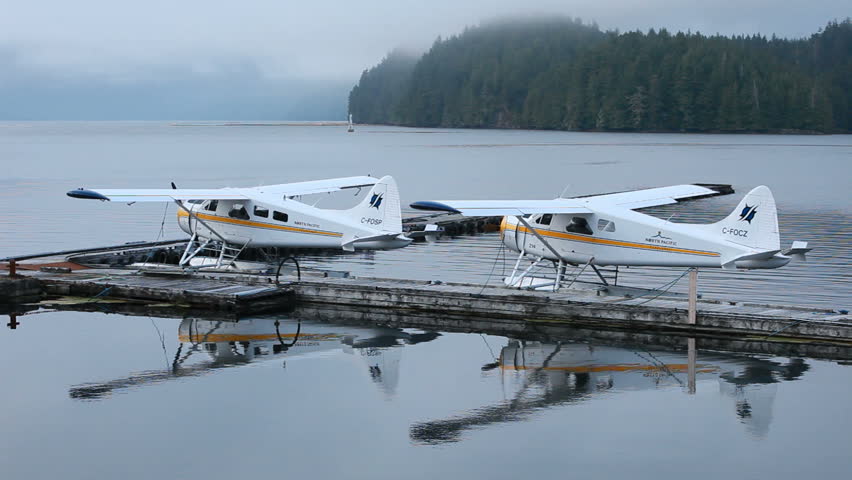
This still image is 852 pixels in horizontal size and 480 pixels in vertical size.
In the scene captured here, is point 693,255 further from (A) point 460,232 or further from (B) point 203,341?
(A) point 460,232

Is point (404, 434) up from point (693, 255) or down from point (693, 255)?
down

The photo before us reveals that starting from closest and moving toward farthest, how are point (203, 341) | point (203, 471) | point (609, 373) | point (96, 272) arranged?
point (203, 471) → point (609, 373) → point (203, 341) → point (96, 272)

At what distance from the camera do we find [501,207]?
805 inches

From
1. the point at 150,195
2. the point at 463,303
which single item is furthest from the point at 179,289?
the point at 463,303

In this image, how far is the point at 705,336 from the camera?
1880 cm

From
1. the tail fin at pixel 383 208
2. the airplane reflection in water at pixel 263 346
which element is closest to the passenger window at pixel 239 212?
the tail fin at pixel 383 208

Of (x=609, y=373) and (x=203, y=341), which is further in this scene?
(x=203, y=341)

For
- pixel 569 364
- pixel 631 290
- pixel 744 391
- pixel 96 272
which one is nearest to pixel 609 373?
pixel 569 364

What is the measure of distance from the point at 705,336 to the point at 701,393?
2.75 m

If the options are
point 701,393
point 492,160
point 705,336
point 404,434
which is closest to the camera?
point 404,434

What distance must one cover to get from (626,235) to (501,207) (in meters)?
2.53

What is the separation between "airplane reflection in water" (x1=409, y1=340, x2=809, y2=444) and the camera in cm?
1499

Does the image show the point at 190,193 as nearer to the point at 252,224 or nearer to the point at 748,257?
the point at 252,224

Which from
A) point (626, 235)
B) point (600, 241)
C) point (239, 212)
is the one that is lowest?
point (600, 241)
